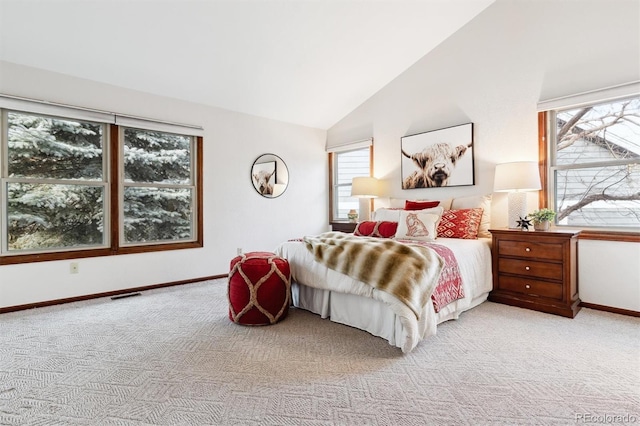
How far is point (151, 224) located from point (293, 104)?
251cm

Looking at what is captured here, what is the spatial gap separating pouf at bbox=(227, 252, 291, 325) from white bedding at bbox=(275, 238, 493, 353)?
31 centimetres

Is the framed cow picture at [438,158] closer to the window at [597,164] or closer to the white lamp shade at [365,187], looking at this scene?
the white lamp shade at [365,187]

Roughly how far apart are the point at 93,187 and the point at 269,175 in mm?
2203

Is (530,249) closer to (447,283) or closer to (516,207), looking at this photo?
(516,207)

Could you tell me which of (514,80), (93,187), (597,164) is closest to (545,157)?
(597,164)

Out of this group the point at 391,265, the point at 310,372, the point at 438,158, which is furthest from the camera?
the point at 438,158

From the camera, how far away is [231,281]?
2668mm

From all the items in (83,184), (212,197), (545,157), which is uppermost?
(545,157)

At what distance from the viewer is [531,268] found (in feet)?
9.87

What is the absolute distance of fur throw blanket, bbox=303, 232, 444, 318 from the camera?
7.06 ft

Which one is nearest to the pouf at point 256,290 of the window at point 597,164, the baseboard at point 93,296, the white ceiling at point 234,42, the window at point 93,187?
the baseboard at point 93,296

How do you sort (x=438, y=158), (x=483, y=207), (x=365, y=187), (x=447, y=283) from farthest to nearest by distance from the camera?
(x=365, y=187)
(x=438, y=158)
(x=483, y=207)
(x=447, y=283)

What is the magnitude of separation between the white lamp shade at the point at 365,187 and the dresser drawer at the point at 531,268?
74.5 inches

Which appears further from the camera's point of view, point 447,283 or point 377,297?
point 447,283
